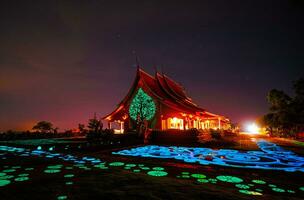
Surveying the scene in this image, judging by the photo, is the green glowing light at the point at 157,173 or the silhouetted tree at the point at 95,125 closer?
the green glowing light at the point at 157,173

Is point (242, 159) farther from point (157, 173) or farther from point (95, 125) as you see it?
point (95, 125)

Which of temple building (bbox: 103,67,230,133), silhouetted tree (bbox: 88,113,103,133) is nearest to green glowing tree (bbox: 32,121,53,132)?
temple building (bbox: 103,67,230,133)

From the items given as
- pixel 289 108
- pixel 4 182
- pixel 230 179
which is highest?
pixel 289 108

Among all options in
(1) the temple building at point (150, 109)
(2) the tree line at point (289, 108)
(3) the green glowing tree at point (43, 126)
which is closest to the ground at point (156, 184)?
(1) the temple building at point (150, 109)

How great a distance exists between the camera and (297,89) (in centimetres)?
1830

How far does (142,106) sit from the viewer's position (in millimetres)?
20766

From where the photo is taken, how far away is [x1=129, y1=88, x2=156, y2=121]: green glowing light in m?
20.2

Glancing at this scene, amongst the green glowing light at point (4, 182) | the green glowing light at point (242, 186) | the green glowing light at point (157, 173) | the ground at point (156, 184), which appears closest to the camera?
the ground at point (156, 184)

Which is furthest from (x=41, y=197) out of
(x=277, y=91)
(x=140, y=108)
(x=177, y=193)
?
(x=277, y=91)

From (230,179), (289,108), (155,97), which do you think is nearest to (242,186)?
(230,179)

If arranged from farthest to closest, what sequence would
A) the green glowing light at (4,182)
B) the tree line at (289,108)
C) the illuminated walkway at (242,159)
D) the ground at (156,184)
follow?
the tree line at (289,108) → the illuminated walkway at (242,159) → the green glowing light at (4,182) → the ground at (156,184)

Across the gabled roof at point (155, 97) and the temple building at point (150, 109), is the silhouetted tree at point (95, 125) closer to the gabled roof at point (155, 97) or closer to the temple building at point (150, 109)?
the temple building at point (150, 109)

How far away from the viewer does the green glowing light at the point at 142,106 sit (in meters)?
20.2

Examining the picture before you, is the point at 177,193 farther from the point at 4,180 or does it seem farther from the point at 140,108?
the point at 140,108
